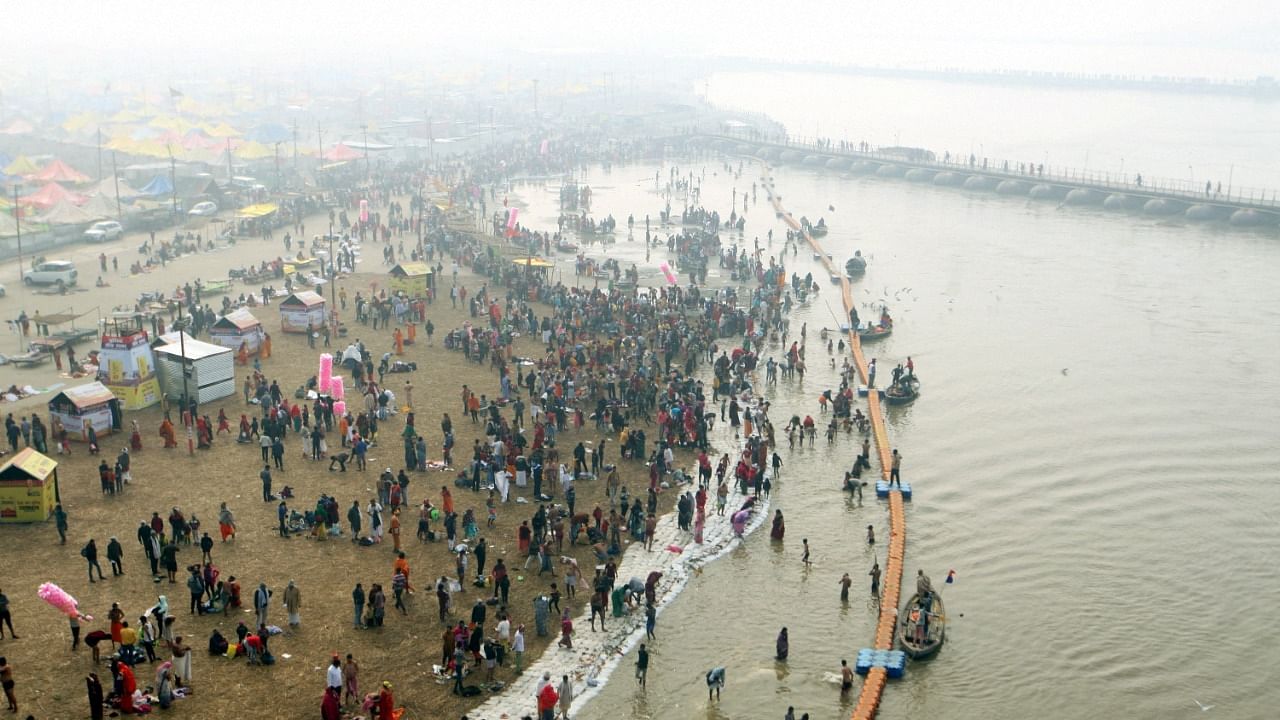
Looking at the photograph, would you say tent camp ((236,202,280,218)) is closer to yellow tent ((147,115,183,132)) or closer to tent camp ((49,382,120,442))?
yellow tent ((147,115,183,132))

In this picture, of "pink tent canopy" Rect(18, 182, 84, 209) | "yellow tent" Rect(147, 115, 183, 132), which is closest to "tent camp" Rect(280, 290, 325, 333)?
"pink tent canopy" Rect(18, 182, 84, 209)

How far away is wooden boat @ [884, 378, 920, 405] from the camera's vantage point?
116 ft

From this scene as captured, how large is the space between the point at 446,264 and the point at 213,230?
15.0m

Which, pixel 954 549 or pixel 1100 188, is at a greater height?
pixel 1100 188

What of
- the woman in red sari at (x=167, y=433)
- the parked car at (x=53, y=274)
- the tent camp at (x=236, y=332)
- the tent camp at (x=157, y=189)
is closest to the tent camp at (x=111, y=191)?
the tent camp at (x=157, y=189)

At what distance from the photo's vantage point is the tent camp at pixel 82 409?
27.0 metres

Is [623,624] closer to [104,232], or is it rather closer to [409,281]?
[409,281]

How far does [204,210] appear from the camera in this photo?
59938mm

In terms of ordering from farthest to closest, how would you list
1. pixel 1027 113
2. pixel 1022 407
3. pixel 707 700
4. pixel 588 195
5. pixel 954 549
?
pixel 1027 113
pixel 588 195
pixel 1022 407
pixel 954 549
pixel 707 700

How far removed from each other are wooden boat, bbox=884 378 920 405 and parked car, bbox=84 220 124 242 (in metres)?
38.4

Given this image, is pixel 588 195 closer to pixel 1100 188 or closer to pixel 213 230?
pixel 213 230

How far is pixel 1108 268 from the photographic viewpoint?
190ft

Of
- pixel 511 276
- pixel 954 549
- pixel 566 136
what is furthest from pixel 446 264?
pixel 566 136

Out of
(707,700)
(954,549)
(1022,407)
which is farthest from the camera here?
(1022,407)
